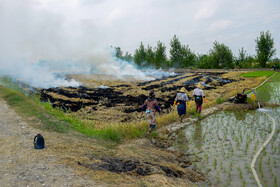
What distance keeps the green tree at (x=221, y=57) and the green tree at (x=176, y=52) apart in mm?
8400

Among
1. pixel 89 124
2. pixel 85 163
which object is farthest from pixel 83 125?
pixel 85 163

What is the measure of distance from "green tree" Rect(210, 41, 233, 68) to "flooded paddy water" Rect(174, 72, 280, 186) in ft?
135

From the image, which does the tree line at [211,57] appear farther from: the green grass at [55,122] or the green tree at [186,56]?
the green grass at [55,122]

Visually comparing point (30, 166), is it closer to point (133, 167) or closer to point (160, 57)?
point (133, 167)

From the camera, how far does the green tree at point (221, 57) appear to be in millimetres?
49562

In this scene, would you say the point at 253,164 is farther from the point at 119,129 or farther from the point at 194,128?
the point at 119,129

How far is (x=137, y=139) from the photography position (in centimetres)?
821

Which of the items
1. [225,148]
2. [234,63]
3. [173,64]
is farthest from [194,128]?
[173,64]

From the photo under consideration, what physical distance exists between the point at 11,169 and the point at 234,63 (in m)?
52.6

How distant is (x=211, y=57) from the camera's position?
52844 millimetres

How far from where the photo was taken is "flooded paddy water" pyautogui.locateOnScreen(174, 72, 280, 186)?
17.4 ft

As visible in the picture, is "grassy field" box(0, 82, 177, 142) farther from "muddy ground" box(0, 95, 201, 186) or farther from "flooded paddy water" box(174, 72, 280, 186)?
"flooded paddy water" box(174, 72, 280, 186)

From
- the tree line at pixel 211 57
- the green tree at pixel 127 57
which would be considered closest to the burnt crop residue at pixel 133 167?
the tree line at pixel 211 57

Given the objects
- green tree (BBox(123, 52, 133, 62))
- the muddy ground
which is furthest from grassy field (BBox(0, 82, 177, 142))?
green tree (BBox(123, 52, 133, 62))
